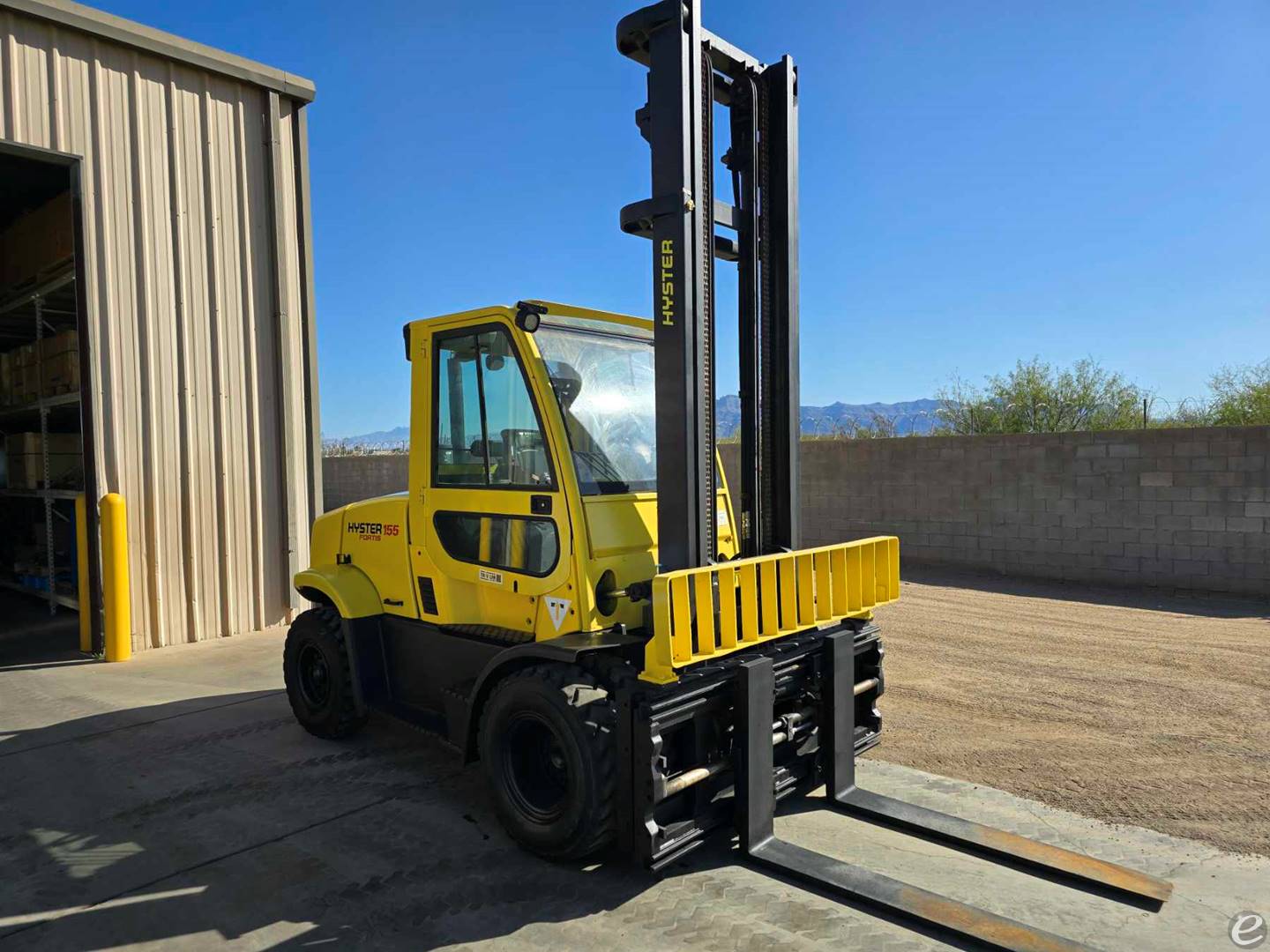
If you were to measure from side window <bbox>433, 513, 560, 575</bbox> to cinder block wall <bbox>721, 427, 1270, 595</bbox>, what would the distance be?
9477 millimetres

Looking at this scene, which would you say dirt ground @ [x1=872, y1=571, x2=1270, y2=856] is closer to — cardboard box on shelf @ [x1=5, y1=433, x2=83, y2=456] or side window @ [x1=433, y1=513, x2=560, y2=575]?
side window @ [x1=433, y1=513, x2=560, y2=575]

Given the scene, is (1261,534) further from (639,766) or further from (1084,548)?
(639,766)

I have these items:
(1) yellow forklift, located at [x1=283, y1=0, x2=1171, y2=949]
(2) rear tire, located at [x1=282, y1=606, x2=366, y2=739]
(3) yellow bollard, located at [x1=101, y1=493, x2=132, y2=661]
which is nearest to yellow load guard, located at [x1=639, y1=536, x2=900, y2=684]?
(1) yellow forklift, located at [x1=283, y1=0, x2=1171, y2=949]

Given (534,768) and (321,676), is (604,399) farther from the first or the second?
(321,676)

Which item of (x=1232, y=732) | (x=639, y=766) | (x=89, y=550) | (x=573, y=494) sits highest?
(x=573, y=494)

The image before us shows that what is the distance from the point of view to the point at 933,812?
4.12 meters

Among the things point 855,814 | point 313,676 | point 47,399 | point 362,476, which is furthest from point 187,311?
point 362,476

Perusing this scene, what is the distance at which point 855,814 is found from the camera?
423 cm

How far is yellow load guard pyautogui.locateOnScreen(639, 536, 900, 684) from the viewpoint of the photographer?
11.1ft

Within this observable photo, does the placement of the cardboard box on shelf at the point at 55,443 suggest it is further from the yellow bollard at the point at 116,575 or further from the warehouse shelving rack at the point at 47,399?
the yellow bollard at the point at 116,575

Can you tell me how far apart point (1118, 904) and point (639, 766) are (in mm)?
1987

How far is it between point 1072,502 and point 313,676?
9875 mm

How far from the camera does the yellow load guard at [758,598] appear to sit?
3389 millimetres

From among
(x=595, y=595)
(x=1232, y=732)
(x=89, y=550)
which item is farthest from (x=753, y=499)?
(x=89, y=550)
